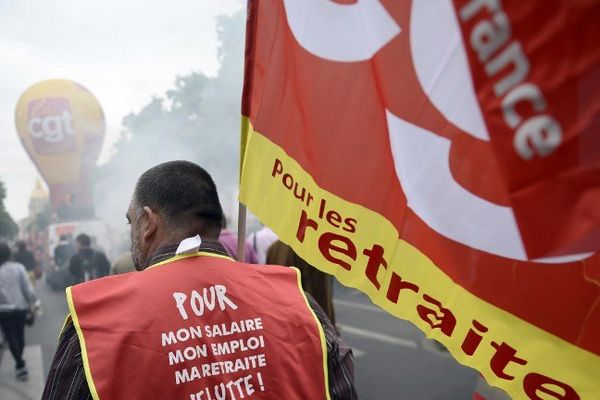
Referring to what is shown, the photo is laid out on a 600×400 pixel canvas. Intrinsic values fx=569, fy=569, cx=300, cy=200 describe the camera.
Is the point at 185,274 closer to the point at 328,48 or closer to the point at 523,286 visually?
the point at 328,48

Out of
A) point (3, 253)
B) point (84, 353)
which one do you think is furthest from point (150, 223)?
point (3, 253)

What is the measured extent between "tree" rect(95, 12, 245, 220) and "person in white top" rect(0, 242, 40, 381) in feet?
42.3

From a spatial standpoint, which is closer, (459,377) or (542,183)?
(542,183)

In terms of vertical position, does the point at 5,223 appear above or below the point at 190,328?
below

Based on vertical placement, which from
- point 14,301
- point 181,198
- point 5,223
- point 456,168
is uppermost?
point 456,168

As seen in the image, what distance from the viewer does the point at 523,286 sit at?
1.10 meters

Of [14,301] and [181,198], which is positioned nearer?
[181,198]

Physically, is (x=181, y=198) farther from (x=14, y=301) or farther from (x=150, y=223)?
(x=14, y=301)

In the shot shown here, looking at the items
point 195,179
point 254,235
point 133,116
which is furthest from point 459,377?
point 133,116

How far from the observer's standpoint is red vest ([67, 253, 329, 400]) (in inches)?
49.3

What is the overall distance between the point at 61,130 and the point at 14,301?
1630 cm

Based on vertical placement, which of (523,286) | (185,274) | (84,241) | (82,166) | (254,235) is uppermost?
(523,286)

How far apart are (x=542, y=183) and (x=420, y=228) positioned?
33 cm

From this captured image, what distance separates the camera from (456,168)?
1162 millimetres
